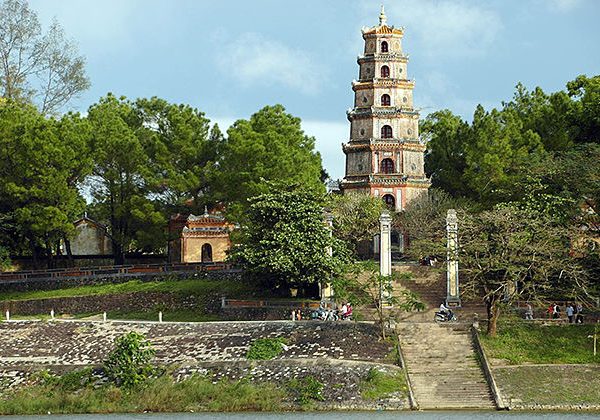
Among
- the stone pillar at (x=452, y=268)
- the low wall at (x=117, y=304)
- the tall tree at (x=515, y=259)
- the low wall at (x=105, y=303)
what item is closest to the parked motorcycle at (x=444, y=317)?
the tall tree at (x=515, y=259)

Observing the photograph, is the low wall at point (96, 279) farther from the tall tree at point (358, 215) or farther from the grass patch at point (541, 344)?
the grass patch at point (541, 344)

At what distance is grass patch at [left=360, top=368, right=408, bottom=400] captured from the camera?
37.2 metres

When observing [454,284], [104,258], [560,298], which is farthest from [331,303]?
[104,258]

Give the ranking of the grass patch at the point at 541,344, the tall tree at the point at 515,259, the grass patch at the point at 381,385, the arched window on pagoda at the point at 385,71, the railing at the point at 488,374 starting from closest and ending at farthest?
the railing at the point at 488,374 → the grass patch at the point at 381,385 → the grass patch at the point at 541,344 → the tall tree at the point at 515,259 → the arched window on pagoda at the point at 385,71

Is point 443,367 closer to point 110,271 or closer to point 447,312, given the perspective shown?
point 447,312

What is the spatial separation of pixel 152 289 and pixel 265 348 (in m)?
13.2

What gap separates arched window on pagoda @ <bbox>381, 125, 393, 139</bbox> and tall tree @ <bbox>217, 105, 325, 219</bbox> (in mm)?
5635

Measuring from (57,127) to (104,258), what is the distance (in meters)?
9.57

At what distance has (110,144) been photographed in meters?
58.4

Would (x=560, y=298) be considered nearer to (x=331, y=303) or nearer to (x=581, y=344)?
(x=581, y=344)

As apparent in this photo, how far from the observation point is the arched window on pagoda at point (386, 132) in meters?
63.8

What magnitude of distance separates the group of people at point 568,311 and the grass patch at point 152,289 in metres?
12.8

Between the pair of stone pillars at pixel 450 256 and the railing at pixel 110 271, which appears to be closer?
the pair of stone pillars at pixel 450 256

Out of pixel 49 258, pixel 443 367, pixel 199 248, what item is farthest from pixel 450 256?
pixel 49 258
